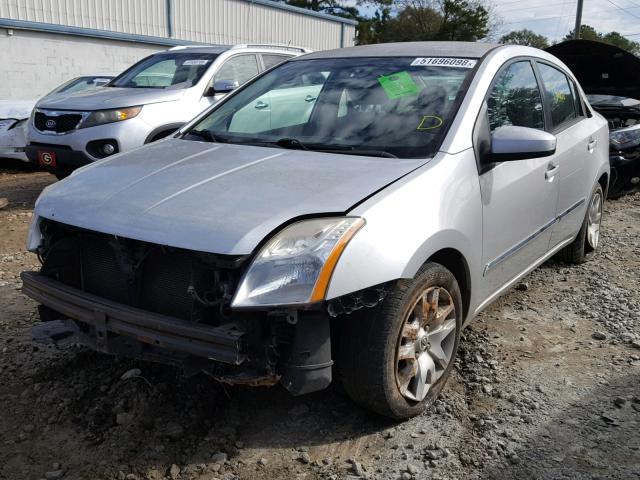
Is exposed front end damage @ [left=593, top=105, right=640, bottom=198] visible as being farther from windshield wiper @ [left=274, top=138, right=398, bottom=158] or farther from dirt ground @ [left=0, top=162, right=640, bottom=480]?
windshield wiper @ [left=274, top=138, right=398, bottom=158]

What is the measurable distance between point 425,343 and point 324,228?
2.66ft

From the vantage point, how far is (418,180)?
267 centimetres

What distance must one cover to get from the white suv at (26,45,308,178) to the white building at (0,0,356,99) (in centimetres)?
780

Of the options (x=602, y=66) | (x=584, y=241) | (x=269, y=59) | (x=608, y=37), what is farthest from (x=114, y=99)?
(x=608, y=37)

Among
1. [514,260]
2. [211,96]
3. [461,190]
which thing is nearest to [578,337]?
[514,260]

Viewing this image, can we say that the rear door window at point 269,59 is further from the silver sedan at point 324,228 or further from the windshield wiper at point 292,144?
the windshield wiper at point 292,144

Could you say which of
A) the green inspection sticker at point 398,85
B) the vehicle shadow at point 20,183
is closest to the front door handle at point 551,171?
the green inspection sticker at point 398,85

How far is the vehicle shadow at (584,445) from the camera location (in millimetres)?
2482

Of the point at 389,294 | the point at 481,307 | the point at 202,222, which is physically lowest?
the point at 481,307

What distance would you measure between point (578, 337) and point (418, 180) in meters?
1.79

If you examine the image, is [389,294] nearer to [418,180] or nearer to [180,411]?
[418,180]

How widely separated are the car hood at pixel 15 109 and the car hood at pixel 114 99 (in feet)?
6.68

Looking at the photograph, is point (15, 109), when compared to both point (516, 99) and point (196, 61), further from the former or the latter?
point (516, 99)

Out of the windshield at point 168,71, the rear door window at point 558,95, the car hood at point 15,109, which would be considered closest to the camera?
the rear door window at point 558,95
